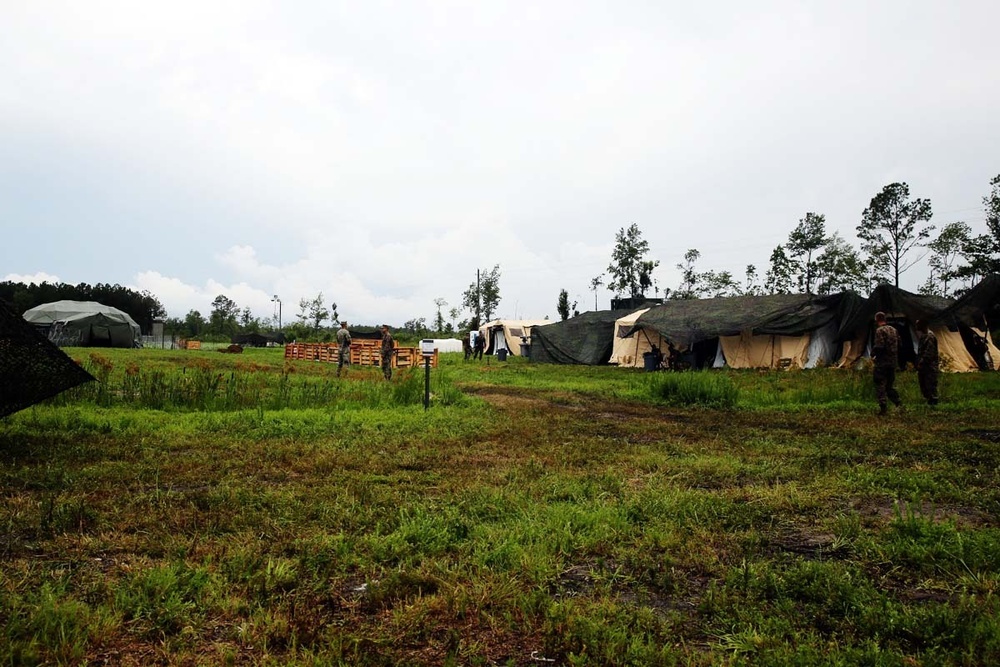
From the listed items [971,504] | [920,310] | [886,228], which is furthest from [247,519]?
[886,228]

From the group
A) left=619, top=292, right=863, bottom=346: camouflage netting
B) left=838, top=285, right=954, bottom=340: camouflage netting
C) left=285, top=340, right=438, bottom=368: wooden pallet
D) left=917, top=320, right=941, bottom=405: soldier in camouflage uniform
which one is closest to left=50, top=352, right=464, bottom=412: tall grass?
left=285, top=340, right=438, bottom=368: wooden pallet

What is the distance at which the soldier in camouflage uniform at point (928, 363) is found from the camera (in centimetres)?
1112

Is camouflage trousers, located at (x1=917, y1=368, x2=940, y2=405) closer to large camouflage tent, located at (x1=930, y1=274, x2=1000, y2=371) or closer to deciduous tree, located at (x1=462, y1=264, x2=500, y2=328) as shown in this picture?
large camouflage tent, located at (x1=930, y1=274, x2=1000, y2=371)

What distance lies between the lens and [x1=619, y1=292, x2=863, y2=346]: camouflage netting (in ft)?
65.3

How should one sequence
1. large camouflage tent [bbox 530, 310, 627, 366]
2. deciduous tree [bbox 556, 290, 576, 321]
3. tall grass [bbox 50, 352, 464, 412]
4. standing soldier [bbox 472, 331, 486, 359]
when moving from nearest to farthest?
tall grass [bbox 50, 352, 464, 412] → large camouflage tent [bbox 530, 310, 627, 366] → standing soldier [bbox 472, 331, 486, 359] → deciduous tree [bbox 556, 290, 576, 321]

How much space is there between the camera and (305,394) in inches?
410

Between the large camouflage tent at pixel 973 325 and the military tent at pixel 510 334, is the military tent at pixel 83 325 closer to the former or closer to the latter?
the military tent at pixel 510 334

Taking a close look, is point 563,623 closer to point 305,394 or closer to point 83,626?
point 83,626

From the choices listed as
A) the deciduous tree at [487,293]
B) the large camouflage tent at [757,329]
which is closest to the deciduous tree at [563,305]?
the deciduous tree at [487,293]

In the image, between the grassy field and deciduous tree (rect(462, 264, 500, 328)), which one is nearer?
the grassy field

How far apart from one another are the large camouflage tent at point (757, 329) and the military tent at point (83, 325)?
35245 millimetres

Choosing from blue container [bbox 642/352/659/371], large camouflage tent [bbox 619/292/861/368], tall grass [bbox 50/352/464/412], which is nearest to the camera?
tall grass [bbox 50/352/464/412]

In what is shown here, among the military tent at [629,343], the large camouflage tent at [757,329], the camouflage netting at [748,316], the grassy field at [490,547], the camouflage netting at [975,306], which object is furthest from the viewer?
the military tent at [629,343]

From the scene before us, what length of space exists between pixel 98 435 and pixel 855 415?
11595mm
